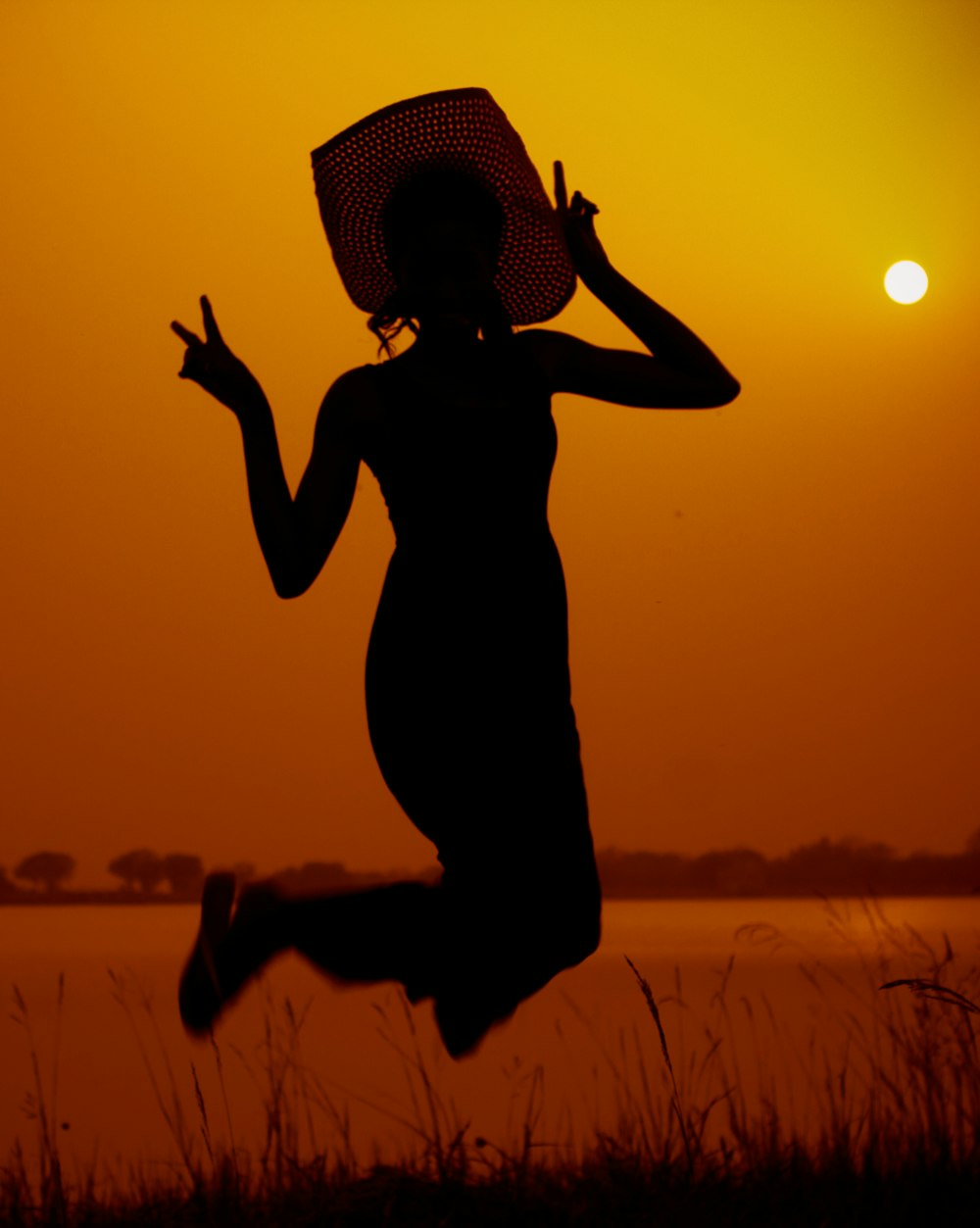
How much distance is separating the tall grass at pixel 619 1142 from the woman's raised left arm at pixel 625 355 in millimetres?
751

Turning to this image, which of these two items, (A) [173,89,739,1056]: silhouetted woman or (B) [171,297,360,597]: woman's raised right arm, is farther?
(A) [173,89,739,1056]: silhouetted woman

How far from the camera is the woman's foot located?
6.20 ft

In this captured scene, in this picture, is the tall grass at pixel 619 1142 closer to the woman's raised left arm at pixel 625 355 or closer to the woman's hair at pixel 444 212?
the woman's raised left arm at pixel 625 355

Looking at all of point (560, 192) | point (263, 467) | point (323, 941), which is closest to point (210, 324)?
point (263, 467)

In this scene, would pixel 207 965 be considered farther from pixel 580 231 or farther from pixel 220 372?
pixel 580 231

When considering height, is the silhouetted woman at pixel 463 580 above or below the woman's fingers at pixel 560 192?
below

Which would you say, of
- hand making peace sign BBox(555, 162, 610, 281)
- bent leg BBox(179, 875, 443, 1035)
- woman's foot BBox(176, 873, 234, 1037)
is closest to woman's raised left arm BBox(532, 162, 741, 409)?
hand making peace sign BBox(555, 162, 610, 281)

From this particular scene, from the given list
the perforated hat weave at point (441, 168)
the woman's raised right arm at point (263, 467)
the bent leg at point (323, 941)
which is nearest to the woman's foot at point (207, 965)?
the bent leg at point (323, 941)

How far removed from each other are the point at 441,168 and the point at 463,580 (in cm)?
57

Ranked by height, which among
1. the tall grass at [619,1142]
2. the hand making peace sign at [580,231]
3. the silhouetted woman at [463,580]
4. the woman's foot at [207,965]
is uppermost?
the hand making peace sign at [580,231]

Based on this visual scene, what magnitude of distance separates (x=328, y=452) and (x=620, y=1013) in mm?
1539

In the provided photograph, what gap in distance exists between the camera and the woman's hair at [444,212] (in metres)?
1.89

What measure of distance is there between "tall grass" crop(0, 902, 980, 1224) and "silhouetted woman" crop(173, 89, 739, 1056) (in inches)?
5.4

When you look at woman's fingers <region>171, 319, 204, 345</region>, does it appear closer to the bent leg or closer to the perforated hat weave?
the perforated hat weave
